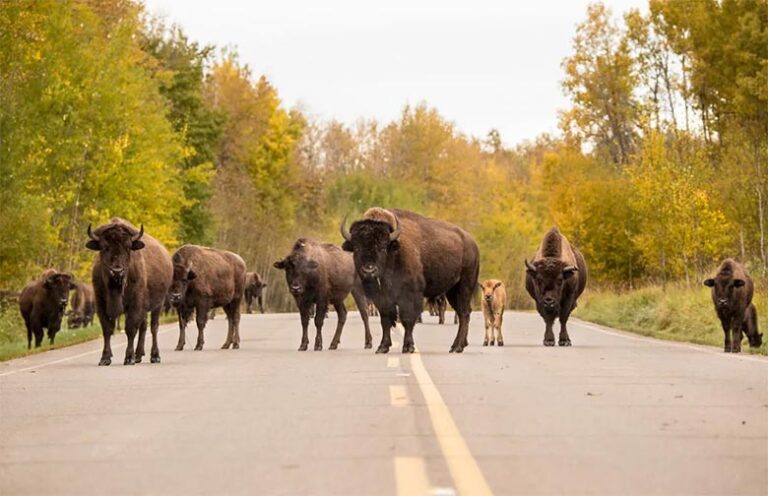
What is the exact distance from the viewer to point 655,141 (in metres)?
49.7

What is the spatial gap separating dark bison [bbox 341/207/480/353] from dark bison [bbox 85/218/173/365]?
3001 mm

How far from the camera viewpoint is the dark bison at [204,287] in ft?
89.1

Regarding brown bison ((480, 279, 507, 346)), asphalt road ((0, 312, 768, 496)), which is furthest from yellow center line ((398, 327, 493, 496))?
brown bison ((480, 279, 507, 346))

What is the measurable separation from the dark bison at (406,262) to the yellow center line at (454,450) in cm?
817

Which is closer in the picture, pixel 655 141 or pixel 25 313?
pixel 25 313

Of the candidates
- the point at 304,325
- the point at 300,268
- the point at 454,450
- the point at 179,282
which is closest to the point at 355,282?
the point at 300,268

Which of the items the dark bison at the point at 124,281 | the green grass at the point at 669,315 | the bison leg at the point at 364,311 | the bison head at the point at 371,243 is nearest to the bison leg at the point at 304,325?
the bison leg at the point at 364,311

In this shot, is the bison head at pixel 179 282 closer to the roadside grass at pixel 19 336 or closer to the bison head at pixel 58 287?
the roadside grass at pixel 19 336

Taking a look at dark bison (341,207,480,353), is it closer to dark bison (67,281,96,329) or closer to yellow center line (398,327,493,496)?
yellow center line (398,327,493,496)

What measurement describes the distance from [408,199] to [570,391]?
82051mm

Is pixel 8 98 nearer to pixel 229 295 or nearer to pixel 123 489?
pixel 229 295

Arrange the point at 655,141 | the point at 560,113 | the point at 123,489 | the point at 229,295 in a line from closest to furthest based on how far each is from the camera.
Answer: the point at 123,489
the point at 229,295
the point at 655,141
the point at 560,113

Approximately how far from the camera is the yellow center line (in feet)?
26.5

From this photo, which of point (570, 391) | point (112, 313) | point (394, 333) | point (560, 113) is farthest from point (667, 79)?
point (570, 391)
